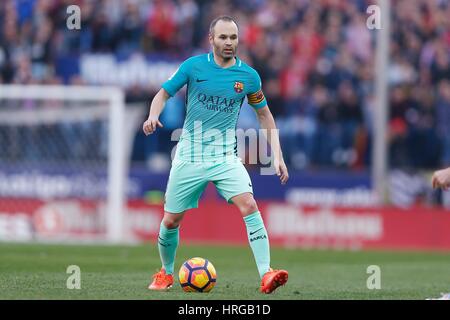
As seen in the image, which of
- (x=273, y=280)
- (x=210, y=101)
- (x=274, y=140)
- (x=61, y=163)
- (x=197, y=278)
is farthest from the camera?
(x=61, y=163)

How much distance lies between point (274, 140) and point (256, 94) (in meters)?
0.46

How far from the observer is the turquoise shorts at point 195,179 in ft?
33.7

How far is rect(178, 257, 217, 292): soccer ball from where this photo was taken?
10148 millimetres

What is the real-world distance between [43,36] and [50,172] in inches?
137

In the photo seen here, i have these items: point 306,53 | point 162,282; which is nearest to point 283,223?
point 306,53

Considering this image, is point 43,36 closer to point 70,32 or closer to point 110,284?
point 70,32

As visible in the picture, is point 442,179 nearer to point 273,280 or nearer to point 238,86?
point 273,280

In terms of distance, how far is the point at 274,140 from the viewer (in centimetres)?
1045

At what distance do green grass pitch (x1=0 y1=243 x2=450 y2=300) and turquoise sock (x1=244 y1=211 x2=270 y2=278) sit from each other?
0.95 feet
